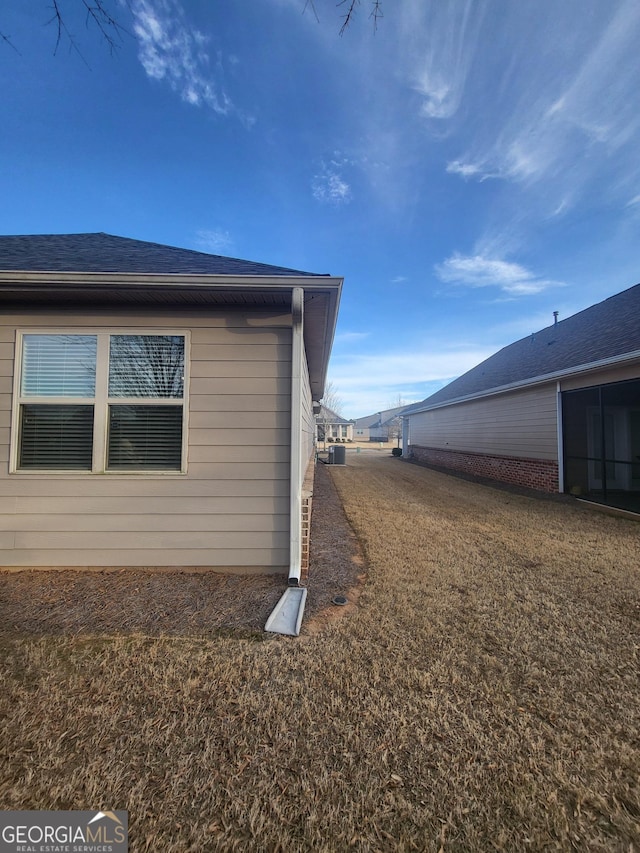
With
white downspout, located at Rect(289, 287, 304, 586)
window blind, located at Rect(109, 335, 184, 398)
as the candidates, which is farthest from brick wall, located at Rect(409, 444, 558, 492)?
window blind, located at Rect(109, 335, 184, 398)

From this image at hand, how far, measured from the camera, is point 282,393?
3688 millimetres

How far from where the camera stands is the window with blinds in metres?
3.64

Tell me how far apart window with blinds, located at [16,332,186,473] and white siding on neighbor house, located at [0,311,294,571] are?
13cm

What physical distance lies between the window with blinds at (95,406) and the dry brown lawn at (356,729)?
1727 millimetres

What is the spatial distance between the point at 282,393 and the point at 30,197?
7517mm

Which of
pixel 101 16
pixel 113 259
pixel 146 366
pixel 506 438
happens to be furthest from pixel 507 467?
pixel 101 16

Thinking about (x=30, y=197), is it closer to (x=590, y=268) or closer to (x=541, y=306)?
(x=590, y=268)

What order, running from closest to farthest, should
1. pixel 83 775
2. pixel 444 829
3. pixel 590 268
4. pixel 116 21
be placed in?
pixel 444 829
pixel 83 775
pixel 116 21
pixel 590 268

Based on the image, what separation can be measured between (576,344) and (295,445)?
32.8ft

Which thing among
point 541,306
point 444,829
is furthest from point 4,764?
point 541,306

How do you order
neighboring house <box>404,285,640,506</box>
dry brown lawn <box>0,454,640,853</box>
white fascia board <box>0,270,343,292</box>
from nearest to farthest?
dry brown lawn <box>0,454,640,853</box> → white fascia board <box>0,270,343,292</box> → neighboring house <box>404,285,640,506</box>

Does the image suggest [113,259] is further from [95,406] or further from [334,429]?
[334,429]

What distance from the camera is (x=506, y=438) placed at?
36.5 ft

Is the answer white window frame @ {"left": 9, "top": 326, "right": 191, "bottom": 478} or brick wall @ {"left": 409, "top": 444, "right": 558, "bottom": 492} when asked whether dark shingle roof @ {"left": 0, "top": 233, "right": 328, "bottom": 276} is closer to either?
white window frame @ {"left": 9, "top": 326, "right": 191, "bottom": 478}
